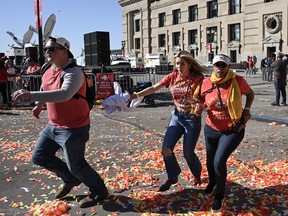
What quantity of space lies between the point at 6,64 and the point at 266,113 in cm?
1129

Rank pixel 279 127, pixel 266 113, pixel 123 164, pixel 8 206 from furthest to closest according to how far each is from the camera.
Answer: pixel 266 113 < pixel 279 127 < pixel 123 164 < pixel 8 206

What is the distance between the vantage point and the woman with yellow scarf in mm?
4262

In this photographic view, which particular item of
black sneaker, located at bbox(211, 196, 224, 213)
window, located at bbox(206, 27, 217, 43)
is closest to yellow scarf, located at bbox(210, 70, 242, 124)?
black sneaker, located at bbox(211, 196, 224, 213)

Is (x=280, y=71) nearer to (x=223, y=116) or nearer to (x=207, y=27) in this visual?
(x=223, y=116)

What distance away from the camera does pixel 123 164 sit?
21.6ft

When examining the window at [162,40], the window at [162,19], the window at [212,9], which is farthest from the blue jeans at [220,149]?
the window at [162,19]

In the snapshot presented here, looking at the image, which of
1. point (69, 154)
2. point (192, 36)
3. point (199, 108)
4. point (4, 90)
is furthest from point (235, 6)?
point (69, 154)

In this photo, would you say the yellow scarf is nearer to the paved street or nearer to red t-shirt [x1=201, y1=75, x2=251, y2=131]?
red t-shirt [x1=201, y1=75, x2=251, y2=131]

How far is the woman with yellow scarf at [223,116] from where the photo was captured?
4.26m

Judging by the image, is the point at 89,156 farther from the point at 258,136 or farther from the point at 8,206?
the point at 258,136

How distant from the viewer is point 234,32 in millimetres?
47562

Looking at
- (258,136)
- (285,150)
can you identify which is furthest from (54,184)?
(258,136)

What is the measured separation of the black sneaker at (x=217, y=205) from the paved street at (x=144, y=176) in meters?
0.07

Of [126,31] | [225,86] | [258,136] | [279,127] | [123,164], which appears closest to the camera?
[225,86]
